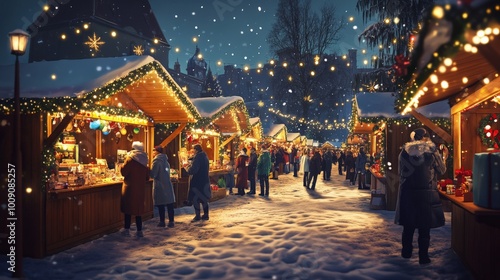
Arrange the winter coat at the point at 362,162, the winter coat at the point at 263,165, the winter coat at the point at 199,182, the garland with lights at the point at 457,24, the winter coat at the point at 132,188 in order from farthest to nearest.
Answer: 1. the winter coat at the point at 362,162
2. the winter coat at the point at 263,165
3. the winter coat at the point at 199,182
4. the winter coat at the point at 132,188
5. the garland with lights at the point at 457,24

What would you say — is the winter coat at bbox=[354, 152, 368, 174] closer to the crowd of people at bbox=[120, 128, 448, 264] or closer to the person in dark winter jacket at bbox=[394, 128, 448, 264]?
the crowd of people at bbox=[120, 128, 448, 264]

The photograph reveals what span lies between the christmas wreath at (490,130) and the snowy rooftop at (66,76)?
713 cm

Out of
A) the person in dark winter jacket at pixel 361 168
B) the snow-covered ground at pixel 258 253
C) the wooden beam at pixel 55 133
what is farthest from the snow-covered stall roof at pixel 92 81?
the person in dark winter jacket at pixel 361 168

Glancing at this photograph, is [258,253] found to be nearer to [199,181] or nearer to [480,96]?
[199,181]

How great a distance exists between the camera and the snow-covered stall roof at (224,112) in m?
15.1

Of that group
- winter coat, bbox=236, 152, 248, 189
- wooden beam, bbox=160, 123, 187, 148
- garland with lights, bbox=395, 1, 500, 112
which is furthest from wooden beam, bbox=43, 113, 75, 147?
winter coat, bbox=236, 152, 248, 189

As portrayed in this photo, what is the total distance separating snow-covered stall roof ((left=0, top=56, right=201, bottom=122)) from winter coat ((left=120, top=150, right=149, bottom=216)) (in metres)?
1.40

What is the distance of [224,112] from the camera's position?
15930mm

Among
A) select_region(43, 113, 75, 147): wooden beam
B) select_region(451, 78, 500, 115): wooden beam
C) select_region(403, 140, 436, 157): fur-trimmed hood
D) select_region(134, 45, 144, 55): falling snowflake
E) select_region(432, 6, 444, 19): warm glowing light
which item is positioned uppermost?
select_region(134, 45, 144, 55): falling snowflake

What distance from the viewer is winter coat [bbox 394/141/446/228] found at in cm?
642

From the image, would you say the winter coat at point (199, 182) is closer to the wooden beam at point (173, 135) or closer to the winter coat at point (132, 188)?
the winter coat at point (132, 188)

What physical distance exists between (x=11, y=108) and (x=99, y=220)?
8.79ft

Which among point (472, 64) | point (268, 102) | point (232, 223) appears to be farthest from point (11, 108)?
point (268, 102)

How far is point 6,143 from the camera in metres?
7.29
